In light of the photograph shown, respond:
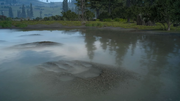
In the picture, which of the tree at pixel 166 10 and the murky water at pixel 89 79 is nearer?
the murky water at pixel 89 79

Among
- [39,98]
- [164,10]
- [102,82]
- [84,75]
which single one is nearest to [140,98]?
[102,82]

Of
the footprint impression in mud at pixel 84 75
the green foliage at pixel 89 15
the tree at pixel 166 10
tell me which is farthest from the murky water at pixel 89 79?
the green foliage at pixel 89 15

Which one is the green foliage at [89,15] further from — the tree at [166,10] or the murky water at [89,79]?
the murky water at [89,79]

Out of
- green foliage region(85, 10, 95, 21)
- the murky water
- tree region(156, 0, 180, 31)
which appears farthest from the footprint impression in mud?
green foliage region(85, 10, 95, 21)

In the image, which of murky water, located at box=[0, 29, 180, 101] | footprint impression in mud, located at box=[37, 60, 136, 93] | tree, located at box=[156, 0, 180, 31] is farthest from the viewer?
tree, located at box=[156, 0, 180, 31]

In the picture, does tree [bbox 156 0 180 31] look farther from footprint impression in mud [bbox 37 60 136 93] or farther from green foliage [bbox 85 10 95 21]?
green foliage [bbox 85 10 95 21]

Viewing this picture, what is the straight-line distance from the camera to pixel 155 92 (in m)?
4.04

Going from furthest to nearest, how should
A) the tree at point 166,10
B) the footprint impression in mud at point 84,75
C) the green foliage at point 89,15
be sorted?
the green foliage at point 89,15 → the tree at point 166,10 → the footprint impression in mud at point 84,75

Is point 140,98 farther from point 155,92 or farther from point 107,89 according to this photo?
point 107,89

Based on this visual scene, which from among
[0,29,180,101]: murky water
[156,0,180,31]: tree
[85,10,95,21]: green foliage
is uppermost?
[85,10,95,21]: green foliage

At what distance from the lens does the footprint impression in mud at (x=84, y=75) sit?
→ 14.3 feet

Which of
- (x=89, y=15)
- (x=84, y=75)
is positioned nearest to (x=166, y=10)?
(x=84, y=75)

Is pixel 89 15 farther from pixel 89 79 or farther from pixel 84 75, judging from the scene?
pixel 89 79

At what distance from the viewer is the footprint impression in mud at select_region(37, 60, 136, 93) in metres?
4.35
